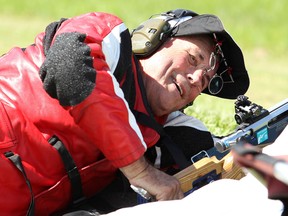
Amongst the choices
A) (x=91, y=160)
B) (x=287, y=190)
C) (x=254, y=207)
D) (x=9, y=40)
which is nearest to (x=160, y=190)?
(x=91, y=160)

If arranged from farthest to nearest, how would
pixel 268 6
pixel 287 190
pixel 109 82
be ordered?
pixel 268 6
pixel 109 82
pixel 287 190

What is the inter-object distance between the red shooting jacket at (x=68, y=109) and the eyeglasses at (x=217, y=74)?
47 cm

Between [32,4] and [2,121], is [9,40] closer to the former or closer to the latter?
[32,4]

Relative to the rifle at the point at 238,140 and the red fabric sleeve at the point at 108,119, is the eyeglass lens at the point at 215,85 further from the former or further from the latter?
the red fabric sleeve at the point at 108,119

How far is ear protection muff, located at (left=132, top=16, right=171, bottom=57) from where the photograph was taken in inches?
137

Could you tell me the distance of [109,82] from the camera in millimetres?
2957

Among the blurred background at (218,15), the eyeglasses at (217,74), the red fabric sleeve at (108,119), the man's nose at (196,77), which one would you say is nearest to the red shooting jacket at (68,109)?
the red fabric sleeve at (108,119)

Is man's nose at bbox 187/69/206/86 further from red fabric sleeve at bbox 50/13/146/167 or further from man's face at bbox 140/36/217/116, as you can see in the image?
red fabric sleeve at bbox 50/13/146/167

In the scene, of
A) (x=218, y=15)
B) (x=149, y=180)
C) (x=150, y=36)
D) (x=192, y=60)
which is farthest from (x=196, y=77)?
(x=218, y=15)

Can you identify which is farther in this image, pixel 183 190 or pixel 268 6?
pixel 268 6

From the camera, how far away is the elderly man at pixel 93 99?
2904 mm

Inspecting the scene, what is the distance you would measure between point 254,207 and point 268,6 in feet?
48.3

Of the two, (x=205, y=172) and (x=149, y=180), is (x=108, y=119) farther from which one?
(x=205, y=172)

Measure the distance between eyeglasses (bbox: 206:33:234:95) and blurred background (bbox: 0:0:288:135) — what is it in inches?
332
